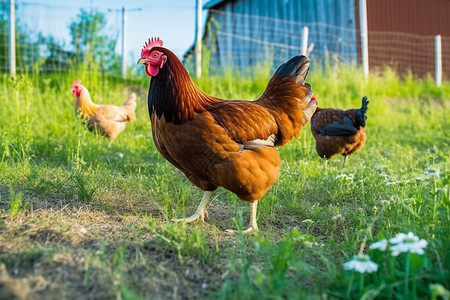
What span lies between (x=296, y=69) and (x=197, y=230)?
76.4 inches

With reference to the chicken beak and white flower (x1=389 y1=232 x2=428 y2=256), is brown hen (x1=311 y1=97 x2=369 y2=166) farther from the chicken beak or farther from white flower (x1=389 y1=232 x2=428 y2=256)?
white flower (x1=389 y1=232 x2=428 y2=256)

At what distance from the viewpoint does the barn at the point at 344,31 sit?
13.5 metres

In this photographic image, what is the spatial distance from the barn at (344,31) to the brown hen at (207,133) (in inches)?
396

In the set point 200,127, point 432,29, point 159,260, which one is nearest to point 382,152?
point 200,127

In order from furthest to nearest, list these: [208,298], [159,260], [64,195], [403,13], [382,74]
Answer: [403,13] → [382,74] → [64,195] → [159,260] → [208,298]

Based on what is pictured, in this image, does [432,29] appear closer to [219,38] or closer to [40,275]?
[219,38]

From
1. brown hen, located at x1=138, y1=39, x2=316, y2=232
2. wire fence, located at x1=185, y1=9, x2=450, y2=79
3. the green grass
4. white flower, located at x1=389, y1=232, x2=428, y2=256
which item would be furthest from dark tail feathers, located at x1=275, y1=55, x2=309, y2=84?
wire fence, located at x1=185, y1=9, x2=450, y2=79

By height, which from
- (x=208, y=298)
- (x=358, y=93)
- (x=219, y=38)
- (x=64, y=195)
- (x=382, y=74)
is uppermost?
(x=219, y=38)

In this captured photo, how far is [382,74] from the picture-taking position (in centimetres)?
1352

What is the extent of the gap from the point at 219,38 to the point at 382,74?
621 cm

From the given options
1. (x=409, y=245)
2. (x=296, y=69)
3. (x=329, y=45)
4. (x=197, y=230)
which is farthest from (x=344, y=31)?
(x=409, y=245)

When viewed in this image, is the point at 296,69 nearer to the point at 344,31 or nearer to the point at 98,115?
the point at 98,115

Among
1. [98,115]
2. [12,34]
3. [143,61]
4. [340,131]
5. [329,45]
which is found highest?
[329,45]

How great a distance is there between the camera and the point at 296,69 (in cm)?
368
